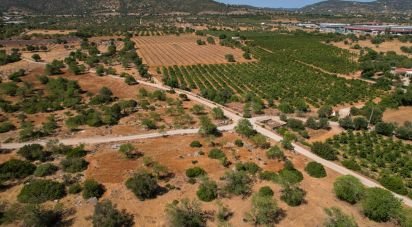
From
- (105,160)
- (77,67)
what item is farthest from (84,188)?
(77,67)

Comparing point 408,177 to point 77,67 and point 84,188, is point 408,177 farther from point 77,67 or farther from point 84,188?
point 77,67

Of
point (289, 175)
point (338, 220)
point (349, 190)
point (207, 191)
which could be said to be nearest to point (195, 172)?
point (207, 191)

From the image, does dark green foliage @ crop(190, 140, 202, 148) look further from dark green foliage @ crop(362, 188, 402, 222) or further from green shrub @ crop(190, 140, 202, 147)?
dark green foliage @ crop(362, 188, 402, 222)

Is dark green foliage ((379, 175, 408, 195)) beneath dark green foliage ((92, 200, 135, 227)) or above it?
beneath

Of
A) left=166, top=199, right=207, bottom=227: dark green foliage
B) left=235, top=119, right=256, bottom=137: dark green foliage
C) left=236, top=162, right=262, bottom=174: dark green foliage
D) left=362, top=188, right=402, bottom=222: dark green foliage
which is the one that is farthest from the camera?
left=235, top=119, right=256, bottom=137: dark green foliage

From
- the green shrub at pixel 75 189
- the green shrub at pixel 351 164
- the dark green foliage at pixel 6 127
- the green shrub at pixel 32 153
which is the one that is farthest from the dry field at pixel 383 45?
the green shrub at pixel 75 189

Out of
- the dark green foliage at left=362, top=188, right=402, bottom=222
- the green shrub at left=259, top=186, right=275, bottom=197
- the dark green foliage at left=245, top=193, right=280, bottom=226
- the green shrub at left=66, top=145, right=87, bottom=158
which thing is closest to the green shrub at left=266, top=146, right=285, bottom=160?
the green shrub at left=259, top=186, right=275, bottom=197

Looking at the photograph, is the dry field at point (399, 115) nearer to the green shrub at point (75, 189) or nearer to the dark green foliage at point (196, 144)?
the dark green foliage at point (196, 144)
